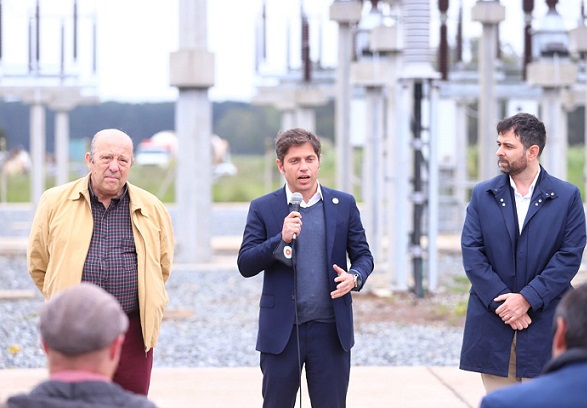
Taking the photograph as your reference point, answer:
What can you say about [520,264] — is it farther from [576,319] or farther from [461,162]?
[461,162]

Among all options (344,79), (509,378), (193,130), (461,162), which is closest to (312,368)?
(509,378)

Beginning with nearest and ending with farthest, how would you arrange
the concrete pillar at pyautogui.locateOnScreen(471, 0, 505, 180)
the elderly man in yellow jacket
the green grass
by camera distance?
the elderly man in yellow jacket → the concrete pillar at pyautogui.locateOnScreen(471, 0, 505, 180) → the green grass

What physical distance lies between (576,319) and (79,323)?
1281 mm

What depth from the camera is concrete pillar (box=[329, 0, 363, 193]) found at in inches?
682

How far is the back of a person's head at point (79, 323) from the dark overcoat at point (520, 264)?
2701mm

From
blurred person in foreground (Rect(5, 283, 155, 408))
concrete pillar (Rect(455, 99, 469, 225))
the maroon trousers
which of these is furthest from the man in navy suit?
concrete pillar (Rect(455, 99, 469, 225))

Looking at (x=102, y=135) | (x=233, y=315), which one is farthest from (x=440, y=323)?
(x=102, y=135)

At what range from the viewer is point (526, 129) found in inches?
214

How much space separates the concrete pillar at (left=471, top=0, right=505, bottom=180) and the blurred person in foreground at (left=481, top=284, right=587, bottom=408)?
15627 mm

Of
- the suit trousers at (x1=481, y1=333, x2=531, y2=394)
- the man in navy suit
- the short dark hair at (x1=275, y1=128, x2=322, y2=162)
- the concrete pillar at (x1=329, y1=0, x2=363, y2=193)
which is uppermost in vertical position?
the concrete pillar at (x1=329, y1=0, x2=363, y2=193)

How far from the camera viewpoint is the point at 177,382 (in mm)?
8188

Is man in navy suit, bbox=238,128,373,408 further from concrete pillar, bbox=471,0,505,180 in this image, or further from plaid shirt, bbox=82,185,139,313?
concrete pillar, bbox=471,0,505,180

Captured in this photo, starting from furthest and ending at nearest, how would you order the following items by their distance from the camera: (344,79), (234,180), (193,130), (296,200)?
(234,180), (344,79), (193,130), (296,200)

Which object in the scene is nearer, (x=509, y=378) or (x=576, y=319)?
(x=576, y=319)
